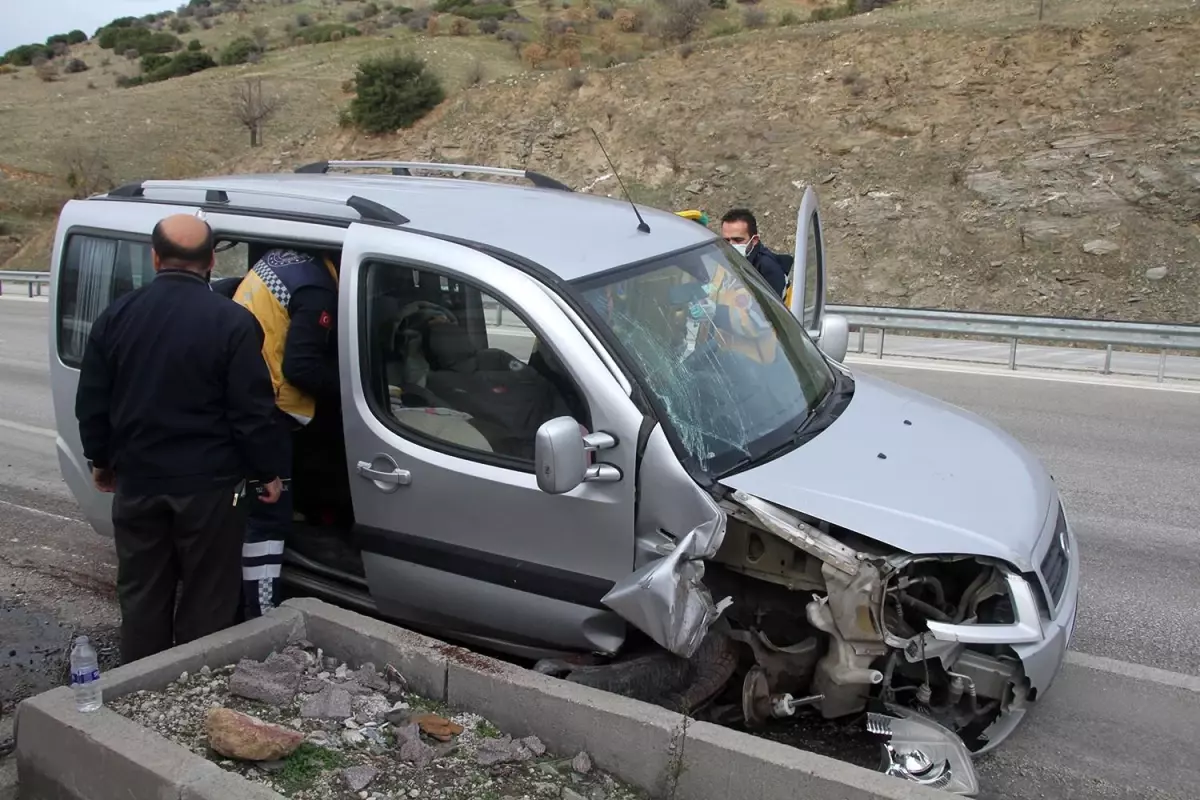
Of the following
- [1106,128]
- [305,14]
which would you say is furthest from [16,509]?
[305,14]

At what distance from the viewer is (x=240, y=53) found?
2258 inches

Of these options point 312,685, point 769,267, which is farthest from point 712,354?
point 769,267

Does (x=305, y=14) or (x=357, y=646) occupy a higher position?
(x=305, y=14)

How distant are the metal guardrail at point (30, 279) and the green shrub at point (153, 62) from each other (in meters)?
40.4

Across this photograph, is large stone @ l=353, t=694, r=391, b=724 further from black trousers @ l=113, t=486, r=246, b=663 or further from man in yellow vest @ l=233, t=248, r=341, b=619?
man in yellow vest @ l=233, t=248, r=341, b=619

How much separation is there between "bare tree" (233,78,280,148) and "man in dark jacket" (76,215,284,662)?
39.4 metres

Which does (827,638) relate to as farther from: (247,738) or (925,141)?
(925,141)

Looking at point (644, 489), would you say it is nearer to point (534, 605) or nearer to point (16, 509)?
point (534, 605)

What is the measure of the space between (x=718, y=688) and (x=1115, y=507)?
4318mm

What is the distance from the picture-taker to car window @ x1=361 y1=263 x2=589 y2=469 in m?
3.87

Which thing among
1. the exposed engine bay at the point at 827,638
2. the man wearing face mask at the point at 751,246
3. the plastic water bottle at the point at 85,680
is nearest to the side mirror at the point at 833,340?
the man wearing face mask at the point at 751,246

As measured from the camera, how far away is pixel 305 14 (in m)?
72.1

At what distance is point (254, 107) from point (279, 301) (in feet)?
139

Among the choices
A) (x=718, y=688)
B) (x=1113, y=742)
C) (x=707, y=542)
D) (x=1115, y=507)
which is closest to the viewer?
(x=707, y=542)
